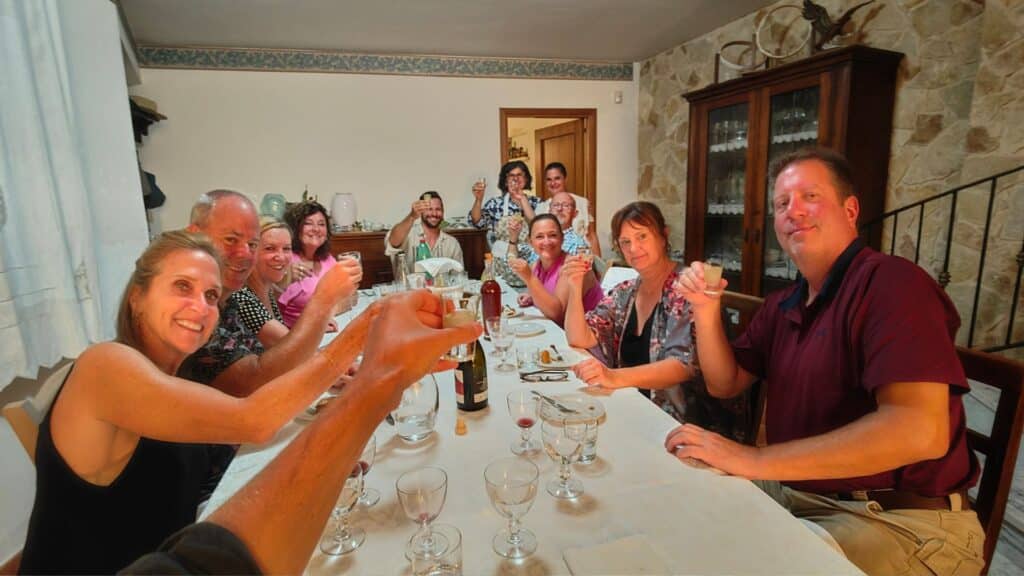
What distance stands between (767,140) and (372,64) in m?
3.50

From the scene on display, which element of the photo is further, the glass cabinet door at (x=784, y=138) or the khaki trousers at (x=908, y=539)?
the glass cabinet door at (x=784, y=138)

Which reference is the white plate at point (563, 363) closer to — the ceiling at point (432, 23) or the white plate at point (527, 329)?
the white plate at point (527, 329)

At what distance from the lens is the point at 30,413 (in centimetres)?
101

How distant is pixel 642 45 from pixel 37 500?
5026 mm

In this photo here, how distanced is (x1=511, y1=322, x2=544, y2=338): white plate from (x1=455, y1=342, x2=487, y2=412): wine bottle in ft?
2.28

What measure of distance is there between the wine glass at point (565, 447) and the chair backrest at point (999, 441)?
0.91 meters

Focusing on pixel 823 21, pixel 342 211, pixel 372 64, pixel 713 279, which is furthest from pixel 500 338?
pixel 372 64

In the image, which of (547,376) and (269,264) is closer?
(547,376)

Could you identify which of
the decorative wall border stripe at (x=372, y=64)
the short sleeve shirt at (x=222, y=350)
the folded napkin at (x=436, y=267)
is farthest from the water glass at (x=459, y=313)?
the decorative wall border stripe at (x=372, y=64)

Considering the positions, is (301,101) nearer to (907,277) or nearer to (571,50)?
(571,50)

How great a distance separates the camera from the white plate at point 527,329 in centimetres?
203

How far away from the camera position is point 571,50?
4.67 metres

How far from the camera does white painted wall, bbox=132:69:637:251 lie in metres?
4.30

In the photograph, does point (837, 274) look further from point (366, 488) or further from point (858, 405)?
point (366, 488)
